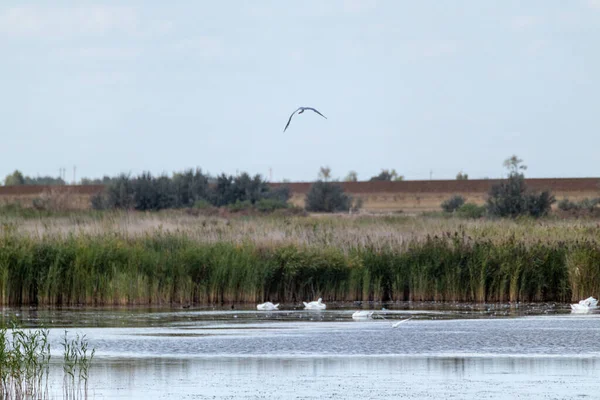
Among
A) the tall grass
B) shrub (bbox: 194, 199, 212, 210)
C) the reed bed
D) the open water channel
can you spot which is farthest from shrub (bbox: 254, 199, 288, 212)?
the open water channel

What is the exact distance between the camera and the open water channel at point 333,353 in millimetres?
13547

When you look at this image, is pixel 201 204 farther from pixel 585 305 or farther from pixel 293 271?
pixel 585 305

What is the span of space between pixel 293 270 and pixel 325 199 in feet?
154

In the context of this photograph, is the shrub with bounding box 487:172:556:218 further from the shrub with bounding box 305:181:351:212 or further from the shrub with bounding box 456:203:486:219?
the shrub with bounding box 305:181:351:212

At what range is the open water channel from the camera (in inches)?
533

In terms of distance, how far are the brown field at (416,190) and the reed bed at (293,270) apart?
2258 inches

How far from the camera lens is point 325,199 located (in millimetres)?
74500

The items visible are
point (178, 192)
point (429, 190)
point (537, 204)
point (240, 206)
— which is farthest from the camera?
point (429, 190)

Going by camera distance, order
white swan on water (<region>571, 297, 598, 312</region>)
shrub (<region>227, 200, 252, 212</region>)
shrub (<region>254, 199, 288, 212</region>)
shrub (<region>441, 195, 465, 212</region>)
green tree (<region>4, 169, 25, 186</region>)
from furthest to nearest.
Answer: green tree (<region>4, 169, 25, 186</region>) → shrub (<region>441, 195, 465, 212</region>) → shrub (<region>254, 199, 288, 212</region>) → shrub (<region>227, 200, 252, 212</region>) → white swan on water (<region>571, 297, 598, 312</region>)

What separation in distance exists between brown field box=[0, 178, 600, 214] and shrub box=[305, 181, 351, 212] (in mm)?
11324

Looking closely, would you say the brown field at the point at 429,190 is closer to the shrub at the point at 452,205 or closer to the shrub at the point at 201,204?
the shrub at the point at 452,205

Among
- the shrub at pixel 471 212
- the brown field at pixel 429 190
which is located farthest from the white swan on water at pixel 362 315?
the brown field at pixel 429 190

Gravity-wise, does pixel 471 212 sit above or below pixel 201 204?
below

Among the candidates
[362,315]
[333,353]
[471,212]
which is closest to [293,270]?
[362,315]
